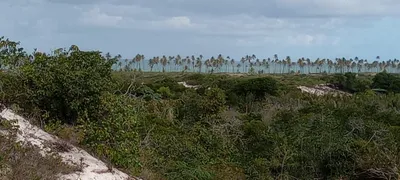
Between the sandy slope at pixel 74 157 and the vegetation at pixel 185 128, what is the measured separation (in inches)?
19.8

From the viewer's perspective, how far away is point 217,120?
20.8 m

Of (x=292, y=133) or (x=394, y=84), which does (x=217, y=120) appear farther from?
(x=394, y=84)

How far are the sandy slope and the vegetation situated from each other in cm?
50

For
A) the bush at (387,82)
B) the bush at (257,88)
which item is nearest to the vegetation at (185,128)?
the bush at (257,88)

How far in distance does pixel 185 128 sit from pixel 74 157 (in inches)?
385

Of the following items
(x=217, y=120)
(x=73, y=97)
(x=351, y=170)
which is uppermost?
(x=73, y=97)

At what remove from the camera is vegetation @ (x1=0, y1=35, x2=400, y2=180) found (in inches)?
493

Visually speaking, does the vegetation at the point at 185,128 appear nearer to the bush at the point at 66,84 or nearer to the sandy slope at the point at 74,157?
the bush at the point at 66,84

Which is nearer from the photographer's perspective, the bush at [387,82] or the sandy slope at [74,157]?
the sandy slope at [74,157]

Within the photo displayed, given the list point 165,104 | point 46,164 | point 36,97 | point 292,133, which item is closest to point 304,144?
point 292,133

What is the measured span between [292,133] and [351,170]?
2681 millimetres

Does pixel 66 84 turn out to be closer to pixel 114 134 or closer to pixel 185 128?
pixel 114 134

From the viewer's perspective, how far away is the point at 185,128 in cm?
2047

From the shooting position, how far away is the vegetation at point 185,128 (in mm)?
12523
